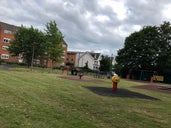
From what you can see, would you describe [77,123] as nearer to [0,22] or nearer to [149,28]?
[149,28]

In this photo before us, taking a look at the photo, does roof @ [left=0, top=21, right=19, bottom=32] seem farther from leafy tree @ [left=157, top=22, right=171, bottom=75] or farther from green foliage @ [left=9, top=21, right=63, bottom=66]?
leafy tree @ [left=157, top=22, right=171, bottom=75]

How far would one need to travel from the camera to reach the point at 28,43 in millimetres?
60062

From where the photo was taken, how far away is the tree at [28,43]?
58.2 m

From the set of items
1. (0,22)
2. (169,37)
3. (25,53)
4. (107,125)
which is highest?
(0,22)

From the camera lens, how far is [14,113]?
7203 mm

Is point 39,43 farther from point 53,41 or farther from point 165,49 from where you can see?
point 165,49

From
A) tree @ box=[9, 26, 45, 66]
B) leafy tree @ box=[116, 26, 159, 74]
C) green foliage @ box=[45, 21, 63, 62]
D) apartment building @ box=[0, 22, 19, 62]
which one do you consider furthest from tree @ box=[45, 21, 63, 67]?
apartment building @ box=[0, 22, 19, 62]

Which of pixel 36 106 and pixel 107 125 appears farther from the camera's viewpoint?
pixel 36 106

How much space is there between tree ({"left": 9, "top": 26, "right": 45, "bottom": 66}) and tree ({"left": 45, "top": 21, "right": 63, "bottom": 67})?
3.05 m

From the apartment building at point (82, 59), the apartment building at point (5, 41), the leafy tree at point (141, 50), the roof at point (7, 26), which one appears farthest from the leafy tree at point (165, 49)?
the apartment building at point (82, 59)

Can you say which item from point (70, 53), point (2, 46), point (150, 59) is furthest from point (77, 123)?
point (70, 53)

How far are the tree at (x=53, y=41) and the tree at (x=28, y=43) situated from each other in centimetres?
305

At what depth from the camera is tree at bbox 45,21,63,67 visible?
52.8 meters

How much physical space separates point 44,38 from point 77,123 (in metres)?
49.7
